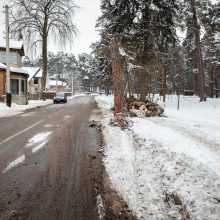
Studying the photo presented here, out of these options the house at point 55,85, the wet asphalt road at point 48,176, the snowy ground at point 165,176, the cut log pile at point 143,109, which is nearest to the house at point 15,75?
the cut log pile at point 143,109

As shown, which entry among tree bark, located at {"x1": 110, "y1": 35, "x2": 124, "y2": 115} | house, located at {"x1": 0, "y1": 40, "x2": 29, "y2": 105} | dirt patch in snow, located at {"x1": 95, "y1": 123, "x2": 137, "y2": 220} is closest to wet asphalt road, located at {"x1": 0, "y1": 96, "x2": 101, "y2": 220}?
dirt patch in snow, located at {"x1": 95, "y1": 123, "x2": 137, "y2": 220}

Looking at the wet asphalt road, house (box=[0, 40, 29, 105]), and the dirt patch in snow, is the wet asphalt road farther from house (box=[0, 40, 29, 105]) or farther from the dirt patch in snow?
house (box=[0, 40, 29, 105])

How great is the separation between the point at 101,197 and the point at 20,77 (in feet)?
108

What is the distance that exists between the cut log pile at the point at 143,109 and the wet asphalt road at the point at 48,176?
22.5ft

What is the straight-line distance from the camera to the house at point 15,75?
114ft

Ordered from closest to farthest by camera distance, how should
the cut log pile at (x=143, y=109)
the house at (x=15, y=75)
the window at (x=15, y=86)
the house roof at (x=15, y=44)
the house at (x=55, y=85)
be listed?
the cut log pile at (x=143, y=109) < the house at (x=15, y=75) < the window at (x=15, y=86) < the house roof at (x=15, y=44) < the house at (x=55, y=85)

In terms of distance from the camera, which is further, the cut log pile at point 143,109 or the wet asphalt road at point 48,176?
the cut log pile at point 143,109

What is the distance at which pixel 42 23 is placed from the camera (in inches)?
1623

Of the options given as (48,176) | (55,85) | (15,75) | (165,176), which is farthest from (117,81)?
(55,85)

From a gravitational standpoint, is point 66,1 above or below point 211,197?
above

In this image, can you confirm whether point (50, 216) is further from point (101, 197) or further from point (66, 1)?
point (66, 1)

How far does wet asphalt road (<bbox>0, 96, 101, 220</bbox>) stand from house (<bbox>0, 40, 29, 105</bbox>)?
2464cm

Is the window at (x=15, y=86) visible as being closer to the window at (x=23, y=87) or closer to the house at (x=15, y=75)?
the house at (x=15, y=75)

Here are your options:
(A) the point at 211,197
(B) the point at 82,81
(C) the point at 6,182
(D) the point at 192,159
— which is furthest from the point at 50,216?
(B) the point at 82,81
